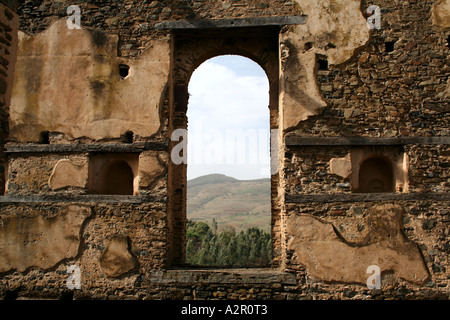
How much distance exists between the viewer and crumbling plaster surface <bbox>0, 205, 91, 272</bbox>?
645 cm

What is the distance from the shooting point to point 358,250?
20.1 feet

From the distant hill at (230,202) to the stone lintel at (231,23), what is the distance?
4084 centimetres

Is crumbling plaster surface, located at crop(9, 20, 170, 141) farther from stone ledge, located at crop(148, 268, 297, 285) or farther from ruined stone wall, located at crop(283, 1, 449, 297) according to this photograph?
ruined stone wall, located at crop(283, 1, 449, 297)

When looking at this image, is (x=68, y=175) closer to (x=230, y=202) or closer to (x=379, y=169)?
(x=379, y=169)

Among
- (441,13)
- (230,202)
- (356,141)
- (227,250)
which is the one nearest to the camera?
(356,141)

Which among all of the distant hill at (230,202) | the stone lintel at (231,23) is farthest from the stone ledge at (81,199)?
the distant hill at (230,202)

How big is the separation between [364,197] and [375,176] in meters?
0.74

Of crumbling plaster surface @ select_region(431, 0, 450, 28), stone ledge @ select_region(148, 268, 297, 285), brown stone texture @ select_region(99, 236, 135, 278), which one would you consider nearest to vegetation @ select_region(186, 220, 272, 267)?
stone ledge @ select_region(148, 268, 297, 285)

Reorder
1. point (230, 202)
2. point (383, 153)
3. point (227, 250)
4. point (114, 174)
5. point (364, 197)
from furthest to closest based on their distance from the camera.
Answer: point (230, 202) → point (227, 250) → point (114, 174) → point (383, 153) → point (364, 197)

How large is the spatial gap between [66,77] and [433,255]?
23.7ft

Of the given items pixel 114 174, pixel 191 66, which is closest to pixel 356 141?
pixel 191 66

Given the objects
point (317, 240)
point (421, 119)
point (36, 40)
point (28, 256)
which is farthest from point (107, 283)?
point (421, 119)

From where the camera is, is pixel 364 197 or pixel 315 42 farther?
pixel 315 42

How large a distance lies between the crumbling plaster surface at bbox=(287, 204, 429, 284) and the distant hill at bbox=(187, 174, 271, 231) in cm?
4038
